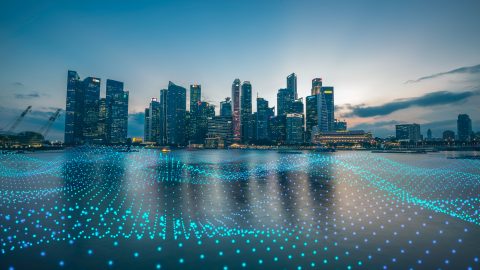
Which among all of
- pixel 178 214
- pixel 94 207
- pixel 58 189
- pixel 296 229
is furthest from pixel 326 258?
pixel 58 189

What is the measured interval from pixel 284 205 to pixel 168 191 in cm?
1131

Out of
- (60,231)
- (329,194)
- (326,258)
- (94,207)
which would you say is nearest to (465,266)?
(326,258)

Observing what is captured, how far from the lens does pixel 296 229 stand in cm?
1266

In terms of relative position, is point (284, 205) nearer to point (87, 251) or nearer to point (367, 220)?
point (367, 220)

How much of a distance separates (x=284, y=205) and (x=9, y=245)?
14.5 meters

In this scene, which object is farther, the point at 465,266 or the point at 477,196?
the point at 477,196

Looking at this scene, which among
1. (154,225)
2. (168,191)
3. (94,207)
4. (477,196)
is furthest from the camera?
(168,191)

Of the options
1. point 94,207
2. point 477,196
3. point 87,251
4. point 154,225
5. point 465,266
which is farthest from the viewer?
point 477,196

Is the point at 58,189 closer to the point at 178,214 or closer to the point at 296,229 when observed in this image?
the point at 178,214

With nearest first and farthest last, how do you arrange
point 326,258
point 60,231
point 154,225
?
point 326,258
point 60,231
point 154,225

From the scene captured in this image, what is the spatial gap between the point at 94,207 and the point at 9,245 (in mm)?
6764

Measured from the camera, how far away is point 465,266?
28.6ft

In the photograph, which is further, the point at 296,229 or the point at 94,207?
the point at 94,207

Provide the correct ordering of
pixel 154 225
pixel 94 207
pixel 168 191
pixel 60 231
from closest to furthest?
pixel 60 231
pixel 154 225
pixel 94 207
pixel 168 191
